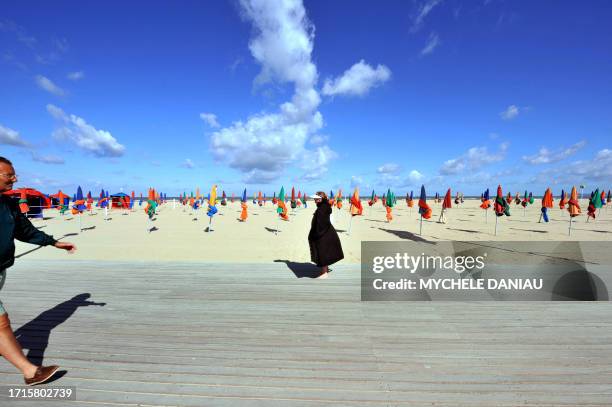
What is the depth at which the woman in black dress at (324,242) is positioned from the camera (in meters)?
5.80

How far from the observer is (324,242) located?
19.2 feet

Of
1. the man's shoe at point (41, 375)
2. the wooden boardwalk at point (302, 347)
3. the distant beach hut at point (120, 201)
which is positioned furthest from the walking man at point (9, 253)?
the distant beach hut at point (120, 201)

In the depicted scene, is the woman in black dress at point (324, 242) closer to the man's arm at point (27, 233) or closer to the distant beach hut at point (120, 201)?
the man's arm at point (27, 233)

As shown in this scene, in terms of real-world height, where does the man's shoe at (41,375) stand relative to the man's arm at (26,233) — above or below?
below

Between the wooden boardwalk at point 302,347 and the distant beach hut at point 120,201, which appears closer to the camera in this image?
the wooden boardwalk at point 302,347

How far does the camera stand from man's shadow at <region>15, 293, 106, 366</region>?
2.91 meters

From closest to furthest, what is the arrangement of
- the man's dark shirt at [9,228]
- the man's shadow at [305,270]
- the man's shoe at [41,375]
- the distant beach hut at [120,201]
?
the man's dark shirt at [9,228] < the man's shoe at [41,375] < the man's shadow at [305,270] < the distant beach hut at [120,201]

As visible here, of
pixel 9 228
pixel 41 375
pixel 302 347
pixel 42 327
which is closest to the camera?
pixel 9 228

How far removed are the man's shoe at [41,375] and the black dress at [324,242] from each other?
4.17 metres

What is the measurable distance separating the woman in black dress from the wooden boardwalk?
2.68 feet

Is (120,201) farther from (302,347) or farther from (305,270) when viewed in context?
(302,347)

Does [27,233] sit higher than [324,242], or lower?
higher

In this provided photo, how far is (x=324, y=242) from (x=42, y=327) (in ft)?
14.7

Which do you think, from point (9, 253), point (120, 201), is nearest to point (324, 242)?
point (9, 253)
